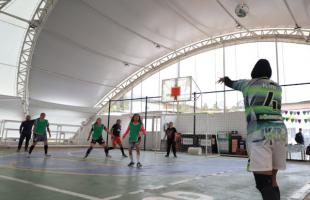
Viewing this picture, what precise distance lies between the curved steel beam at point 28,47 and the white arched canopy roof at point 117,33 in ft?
2.27

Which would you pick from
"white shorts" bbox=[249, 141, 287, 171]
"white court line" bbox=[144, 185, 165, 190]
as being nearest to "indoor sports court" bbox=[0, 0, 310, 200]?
"white court line" bbox=[144, 185, 165, 190]

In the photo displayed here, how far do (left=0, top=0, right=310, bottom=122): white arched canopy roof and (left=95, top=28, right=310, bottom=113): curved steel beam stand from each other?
0.42m

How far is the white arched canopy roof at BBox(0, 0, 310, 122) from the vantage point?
17.1 metres

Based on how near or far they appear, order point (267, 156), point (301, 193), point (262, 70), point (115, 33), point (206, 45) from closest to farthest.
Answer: point (267, 156) < point (262, 70) < point (301, 193) < point (115, 33) < point (206, 45)

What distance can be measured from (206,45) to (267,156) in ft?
71.2

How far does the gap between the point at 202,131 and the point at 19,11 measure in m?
13.9

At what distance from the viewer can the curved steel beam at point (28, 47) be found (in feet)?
53.2

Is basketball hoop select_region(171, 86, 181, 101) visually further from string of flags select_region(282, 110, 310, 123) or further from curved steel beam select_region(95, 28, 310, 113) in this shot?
curved steel beam select_region(95, 28, 310, 113)

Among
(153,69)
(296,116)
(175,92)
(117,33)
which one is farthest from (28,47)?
(296,116)

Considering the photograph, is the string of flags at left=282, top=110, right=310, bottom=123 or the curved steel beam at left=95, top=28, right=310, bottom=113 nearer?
the string of flags at left=282, top=110, right=310, bottom=123

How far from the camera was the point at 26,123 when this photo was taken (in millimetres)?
13094

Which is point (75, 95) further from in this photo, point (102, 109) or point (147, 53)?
point (147, 53)

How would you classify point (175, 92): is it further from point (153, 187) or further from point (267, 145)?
point (267, 145)

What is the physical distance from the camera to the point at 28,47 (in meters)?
19.2
